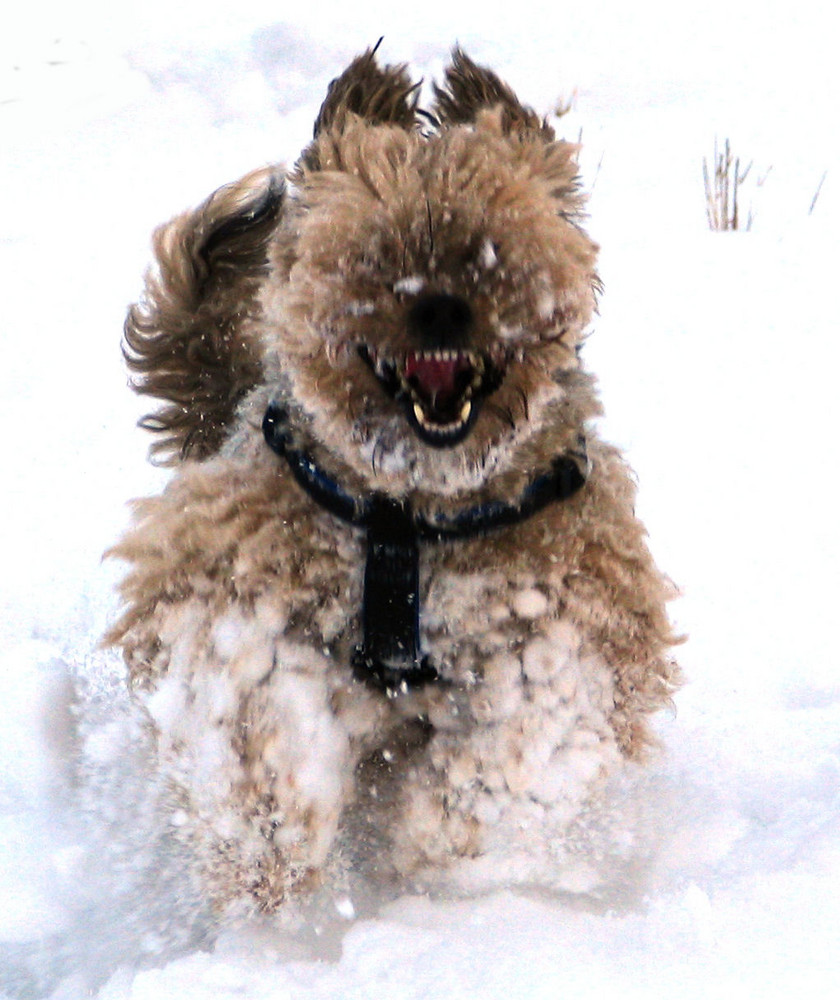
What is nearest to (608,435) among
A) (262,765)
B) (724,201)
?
(724,201)

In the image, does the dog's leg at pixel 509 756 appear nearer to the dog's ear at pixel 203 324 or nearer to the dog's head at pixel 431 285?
the dog's head at pixel 431 285

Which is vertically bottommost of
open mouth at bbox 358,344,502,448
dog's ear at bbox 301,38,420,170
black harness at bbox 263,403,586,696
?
black harness at bbox 263,403,586,696

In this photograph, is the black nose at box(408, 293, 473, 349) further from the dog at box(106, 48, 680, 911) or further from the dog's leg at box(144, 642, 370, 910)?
the dog's leg at box(144, 642, 370, 910)

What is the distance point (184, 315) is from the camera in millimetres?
2811

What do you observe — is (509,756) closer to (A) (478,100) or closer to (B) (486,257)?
(B) (486,257)

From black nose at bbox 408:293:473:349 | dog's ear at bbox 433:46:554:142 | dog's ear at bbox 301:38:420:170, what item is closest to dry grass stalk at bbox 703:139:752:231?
dog's ear at bbox 433:46:554:142

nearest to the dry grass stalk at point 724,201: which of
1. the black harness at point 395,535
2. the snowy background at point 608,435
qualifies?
the snowy background at point 608,435

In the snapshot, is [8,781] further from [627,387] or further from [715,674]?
[627,387]

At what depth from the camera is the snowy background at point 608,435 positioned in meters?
2.17

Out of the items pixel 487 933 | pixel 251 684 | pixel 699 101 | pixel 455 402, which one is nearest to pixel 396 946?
pixel 487 933

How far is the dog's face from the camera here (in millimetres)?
2053

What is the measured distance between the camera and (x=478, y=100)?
2473mm

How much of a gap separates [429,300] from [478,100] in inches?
26.5

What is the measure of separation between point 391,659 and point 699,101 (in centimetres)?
522
